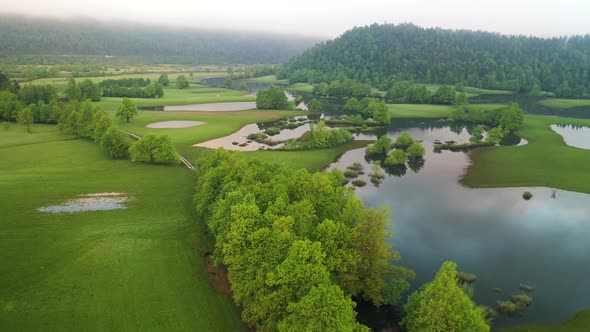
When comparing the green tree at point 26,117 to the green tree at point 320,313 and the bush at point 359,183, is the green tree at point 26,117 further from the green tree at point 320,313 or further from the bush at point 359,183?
the green tree at point 320,313

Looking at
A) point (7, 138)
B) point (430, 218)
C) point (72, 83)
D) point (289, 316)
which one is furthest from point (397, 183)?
point (72, 83)

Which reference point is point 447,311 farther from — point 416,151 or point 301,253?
point 416,151

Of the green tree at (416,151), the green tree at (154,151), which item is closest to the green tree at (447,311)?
the green tree at (154,151)

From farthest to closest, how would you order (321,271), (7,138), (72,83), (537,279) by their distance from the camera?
1. (72,83)
2. (7,138)
3. (537,279)
4. (321,271)

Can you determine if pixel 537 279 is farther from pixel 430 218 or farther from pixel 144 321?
pixel 144 321

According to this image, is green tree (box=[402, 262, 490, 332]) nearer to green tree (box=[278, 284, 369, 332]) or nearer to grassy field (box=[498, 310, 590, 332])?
green tree (box=[278, 284, 369, 332])

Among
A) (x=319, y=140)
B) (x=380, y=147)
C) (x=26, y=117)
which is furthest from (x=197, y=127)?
(x=380, y=147)
